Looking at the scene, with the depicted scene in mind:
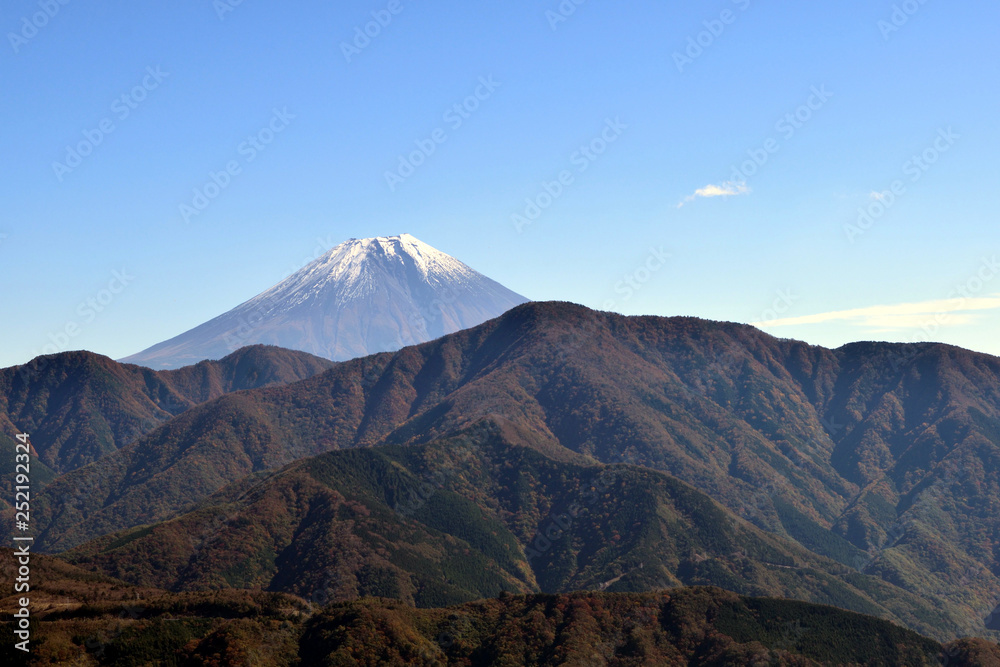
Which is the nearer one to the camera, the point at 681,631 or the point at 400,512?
the point at 681,631

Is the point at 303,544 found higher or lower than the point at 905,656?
higher

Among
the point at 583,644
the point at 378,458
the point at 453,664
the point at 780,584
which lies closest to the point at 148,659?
the point at 453,664

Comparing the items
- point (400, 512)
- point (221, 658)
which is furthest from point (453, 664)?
point (400, 512)

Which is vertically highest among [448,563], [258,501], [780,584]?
[258,501]

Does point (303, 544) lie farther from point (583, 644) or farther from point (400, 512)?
point (583, 644)

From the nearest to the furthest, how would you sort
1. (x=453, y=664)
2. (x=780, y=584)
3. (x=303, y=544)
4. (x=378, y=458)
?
(x=453, y=664), (x=303, y=544), (x=780, y=584), (x=378, y=458)

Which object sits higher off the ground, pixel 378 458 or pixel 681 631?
pixel 378 458

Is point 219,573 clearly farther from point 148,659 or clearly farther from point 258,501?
point 148,659

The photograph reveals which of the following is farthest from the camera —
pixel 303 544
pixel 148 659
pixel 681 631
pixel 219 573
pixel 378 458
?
pixel 378 458

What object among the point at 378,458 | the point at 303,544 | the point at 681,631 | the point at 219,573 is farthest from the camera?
the point at 378,458

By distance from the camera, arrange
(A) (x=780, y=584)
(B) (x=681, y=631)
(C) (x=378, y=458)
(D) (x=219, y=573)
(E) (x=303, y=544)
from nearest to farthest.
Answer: (B) (x=681, y=631), (D) (x=219, y=573), (E) (x=303, y=544), (A) (x=780, y=584), (C) (x=378, y=458)
